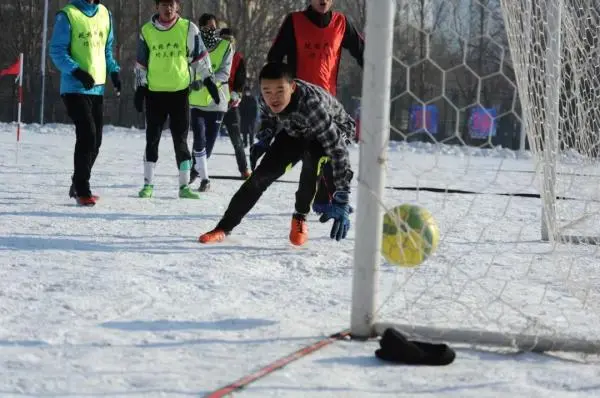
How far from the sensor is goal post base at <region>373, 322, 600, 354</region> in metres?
3.34

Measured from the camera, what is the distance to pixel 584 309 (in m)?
4.05

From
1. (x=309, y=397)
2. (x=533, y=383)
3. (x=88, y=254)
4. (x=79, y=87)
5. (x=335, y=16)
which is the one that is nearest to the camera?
(x=309, y=397)

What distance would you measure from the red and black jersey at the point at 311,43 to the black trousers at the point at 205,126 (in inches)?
85.0

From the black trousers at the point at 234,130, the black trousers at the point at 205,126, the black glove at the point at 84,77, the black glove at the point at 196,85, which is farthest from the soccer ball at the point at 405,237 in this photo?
the black trousers at the point at 234,130

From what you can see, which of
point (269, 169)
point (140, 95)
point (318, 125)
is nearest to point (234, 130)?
point (140, 95)

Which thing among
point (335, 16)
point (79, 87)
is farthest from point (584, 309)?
point (79, 87)

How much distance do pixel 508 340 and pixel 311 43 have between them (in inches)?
137

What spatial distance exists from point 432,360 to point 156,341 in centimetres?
93

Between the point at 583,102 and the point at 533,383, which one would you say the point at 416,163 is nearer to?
the point at 583,102

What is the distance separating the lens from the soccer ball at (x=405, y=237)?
12.1ft

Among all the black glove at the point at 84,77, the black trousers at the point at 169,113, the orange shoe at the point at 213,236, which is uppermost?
the black glove at the point at 84,77

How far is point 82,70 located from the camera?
683 cm

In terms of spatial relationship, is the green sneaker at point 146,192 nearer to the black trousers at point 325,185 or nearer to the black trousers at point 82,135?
the black trousers at point 82,135

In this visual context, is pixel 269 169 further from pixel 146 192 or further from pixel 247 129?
pixel 247 129
